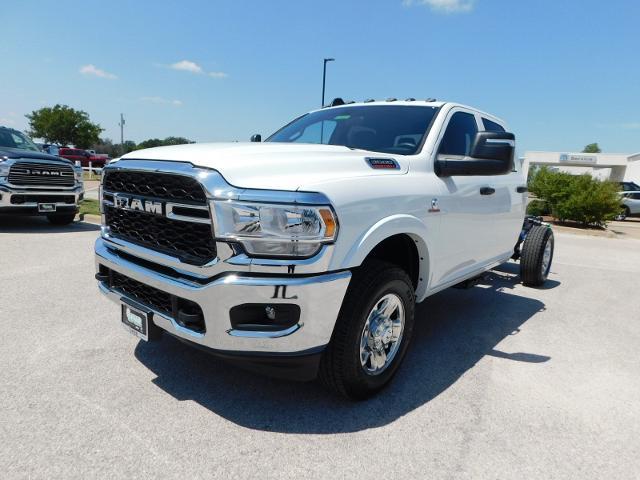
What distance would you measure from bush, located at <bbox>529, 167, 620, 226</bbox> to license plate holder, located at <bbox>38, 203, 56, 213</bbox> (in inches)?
569

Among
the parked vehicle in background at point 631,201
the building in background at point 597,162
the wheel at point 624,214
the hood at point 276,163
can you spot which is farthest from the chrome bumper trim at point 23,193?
the building in background at point 597,162

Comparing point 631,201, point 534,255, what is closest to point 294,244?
point 534,255

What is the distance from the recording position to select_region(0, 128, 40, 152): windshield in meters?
8.56

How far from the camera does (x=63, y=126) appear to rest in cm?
4894

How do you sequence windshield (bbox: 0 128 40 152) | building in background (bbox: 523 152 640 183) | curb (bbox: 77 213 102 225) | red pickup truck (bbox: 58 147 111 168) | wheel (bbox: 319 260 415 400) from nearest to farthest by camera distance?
wheel (bbox: 319 260 415 400) < windshield (bbox: 0 128 40 152) < curb (bbox: 77 213 102 225) < red pickup truck (bbox: 58 147 111 168) < building in background (bbox: 523 152 640 183)

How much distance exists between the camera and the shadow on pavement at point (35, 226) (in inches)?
321

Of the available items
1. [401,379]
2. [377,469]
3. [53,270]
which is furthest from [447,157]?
[53,270]

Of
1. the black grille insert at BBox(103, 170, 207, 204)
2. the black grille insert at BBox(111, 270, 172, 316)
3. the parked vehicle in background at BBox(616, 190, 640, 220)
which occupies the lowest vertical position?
the black grille insert at BBox(111, 270, 172, 316)

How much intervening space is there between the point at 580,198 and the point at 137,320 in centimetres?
1512

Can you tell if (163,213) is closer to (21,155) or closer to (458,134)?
(458,134)

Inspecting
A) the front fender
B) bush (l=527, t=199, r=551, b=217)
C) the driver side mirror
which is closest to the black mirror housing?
the driver side mirror

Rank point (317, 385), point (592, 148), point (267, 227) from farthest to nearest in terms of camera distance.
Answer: point (592, 148) → point (317, 385) → point (267, 227)

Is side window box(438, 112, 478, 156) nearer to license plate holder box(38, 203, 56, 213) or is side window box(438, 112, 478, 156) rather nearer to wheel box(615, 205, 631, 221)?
license plate holder box(38, 203, 56, 213)

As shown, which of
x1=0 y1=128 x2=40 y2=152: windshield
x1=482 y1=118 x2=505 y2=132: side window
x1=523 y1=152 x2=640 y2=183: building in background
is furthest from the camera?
x1=523 y1=152 x2=640 y2=183: building in background
